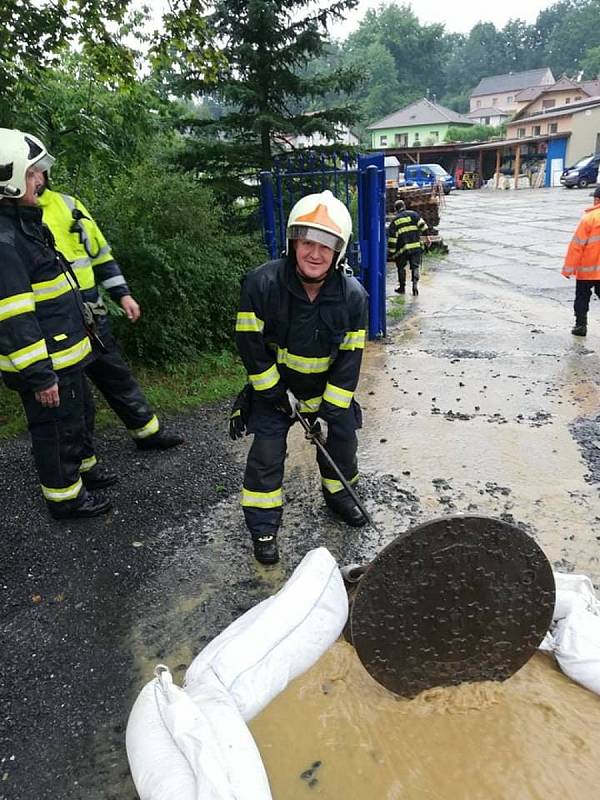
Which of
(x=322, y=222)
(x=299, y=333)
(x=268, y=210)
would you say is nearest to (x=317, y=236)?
(x=322, y=222)

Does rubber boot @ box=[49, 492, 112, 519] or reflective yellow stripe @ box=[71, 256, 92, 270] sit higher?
reflective yellow stripe @ box=[71, 256, 92, 270]

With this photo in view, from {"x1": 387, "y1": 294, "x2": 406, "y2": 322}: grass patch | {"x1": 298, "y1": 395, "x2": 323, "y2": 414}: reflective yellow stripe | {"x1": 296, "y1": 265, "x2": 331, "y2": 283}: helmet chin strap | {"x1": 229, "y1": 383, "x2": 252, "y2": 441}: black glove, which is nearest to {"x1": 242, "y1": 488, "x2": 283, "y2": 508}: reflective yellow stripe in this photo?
{"x1": 229, "y1": 383, "x2": 252, "y2": 441}: black glove

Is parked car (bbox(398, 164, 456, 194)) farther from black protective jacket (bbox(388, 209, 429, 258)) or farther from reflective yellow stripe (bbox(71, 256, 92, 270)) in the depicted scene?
reflective yellow stripe (bbox(71, 256, 92, 270))

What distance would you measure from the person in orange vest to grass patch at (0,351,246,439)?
391 cm

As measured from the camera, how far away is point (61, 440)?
121 inches

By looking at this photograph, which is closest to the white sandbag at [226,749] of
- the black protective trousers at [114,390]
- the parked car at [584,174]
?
the black protective trousers at [114,390]

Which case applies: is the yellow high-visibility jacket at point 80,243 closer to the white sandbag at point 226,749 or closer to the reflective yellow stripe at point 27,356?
the reflective yellow stripe at point 27,356

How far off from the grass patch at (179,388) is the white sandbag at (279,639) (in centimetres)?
293

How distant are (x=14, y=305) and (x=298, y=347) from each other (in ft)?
4.38

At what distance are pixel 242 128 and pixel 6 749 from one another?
6.77 m

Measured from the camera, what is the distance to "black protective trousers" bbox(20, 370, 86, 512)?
2982mm

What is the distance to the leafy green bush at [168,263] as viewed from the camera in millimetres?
5188

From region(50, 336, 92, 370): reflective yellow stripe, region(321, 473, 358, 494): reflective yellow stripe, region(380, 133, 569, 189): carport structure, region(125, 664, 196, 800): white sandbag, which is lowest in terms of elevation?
region(321, 473, 358, 494): reflective yellow stripe

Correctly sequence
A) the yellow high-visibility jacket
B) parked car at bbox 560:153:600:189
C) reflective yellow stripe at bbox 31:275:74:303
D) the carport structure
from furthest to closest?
the carport structure → parked car at bbox 560:153:600:189 → the yellow high-visibility jacket → reflective yellow stripe at bbox 31:275:74:303
